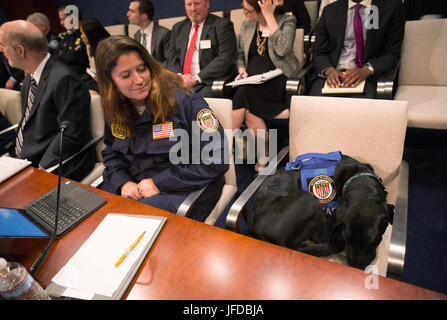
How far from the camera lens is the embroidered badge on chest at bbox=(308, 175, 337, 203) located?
1088 millimetres

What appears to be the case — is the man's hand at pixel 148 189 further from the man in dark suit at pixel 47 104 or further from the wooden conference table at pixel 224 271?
the man in dark suit at pixel 47 104

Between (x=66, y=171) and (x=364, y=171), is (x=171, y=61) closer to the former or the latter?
(x=66, y=171)

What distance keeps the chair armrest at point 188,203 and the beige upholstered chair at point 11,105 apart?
5.83 feet

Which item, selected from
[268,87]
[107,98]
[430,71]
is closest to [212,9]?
[268,87]

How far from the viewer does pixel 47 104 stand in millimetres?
1647

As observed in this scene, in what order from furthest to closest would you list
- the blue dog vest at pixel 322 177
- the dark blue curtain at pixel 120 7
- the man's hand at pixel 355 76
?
the dark blue curtain at pixel 120 7, the man's hand at pixel 355 76, the blue dog vest at pixel 322 177

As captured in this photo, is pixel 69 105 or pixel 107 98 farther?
pixel 69 105

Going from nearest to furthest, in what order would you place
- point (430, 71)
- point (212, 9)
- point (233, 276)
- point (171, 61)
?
1. point (233, 276)
2. point (430, 71)
3. point (171, 61)
4. point (212, 9)

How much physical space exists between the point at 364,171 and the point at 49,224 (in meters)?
1.20

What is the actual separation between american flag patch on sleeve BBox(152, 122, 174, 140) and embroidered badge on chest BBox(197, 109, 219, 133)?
0.47 ft

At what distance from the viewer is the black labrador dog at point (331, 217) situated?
3.07 ft

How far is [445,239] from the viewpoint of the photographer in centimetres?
157

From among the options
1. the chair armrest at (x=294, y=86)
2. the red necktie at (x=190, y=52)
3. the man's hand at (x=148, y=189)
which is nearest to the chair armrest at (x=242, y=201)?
the man's hand at (x=148, y=189)

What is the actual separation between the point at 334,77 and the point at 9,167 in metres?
2.10
